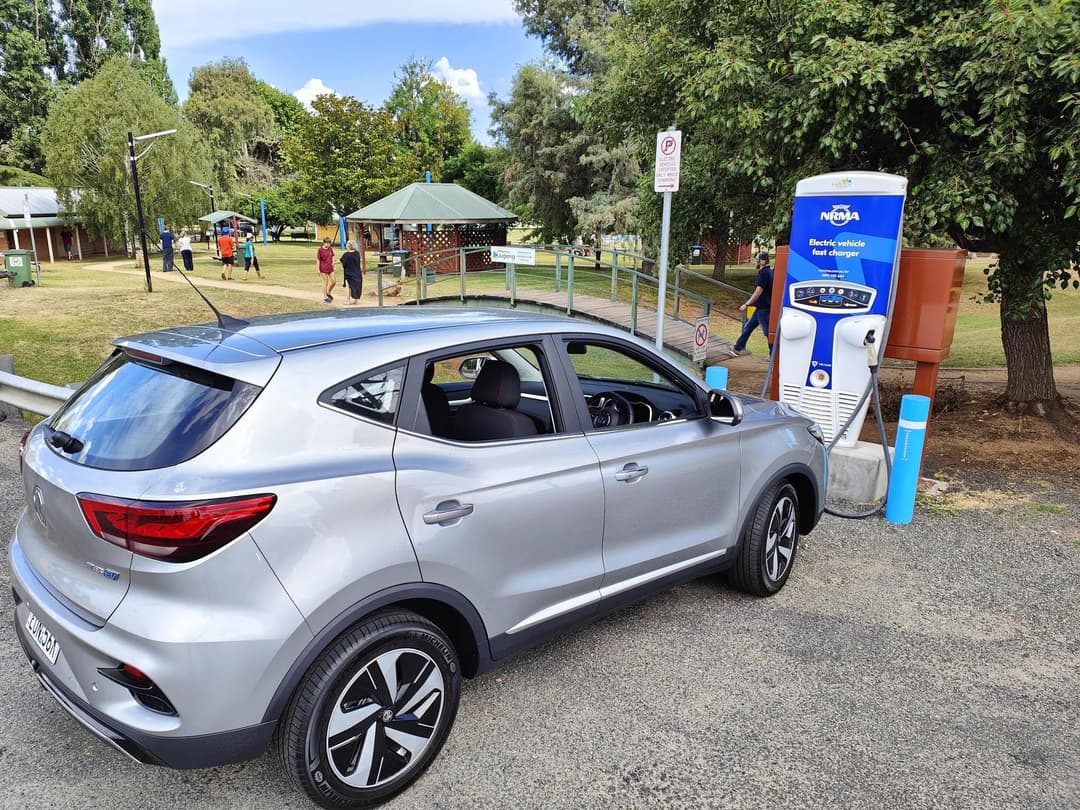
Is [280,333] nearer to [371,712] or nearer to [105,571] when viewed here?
[105,571]

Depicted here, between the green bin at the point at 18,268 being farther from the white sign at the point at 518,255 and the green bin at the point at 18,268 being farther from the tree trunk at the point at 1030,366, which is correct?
the tree trunk at the point at 1030,366

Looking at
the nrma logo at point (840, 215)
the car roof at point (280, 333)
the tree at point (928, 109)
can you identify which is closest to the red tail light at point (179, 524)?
the car roof at point (280, 333)

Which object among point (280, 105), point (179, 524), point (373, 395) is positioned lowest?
point (179, 524)

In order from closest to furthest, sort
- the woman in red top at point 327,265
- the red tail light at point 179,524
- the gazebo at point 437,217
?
the red tail light at point 179,524
the woman in red top at point 327,265
the gazebo at point 437,217

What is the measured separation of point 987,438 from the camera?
7859mm

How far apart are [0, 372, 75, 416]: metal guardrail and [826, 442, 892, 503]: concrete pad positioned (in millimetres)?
6240

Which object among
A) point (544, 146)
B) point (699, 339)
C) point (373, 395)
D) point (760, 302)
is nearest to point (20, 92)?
point (544, 146)

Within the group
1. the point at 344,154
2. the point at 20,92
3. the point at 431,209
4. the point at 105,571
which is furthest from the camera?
the point at 20,92

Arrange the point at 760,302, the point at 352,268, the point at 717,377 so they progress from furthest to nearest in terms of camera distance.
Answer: the point at 352,268 < the point at 760,302 < the point at 717,377

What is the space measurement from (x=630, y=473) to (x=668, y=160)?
4386 millimetres

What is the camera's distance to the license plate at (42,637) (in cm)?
255

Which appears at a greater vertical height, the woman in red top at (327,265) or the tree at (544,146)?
the tree at (544,146)

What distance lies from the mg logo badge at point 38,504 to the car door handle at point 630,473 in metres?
2.15

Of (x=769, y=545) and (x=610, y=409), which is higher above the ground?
(x=610, y=409)
